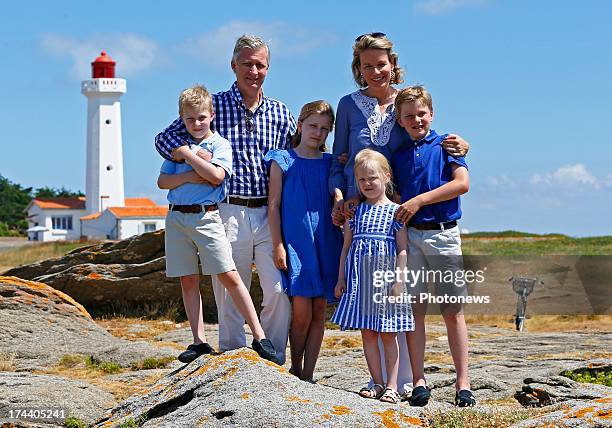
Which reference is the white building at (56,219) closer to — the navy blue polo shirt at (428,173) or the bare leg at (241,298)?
the bare leg at (241,298)

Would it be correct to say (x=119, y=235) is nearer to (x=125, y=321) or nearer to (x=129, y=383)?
(x=125, y=321)

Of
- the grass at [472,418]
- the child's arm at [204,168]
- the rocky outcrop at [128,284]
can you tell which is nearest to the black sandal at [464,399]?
the grass at [472,418]

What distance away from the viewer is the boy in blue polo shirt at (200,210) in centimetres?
736

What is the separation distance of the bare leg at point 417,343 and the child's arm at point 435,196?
0.71 m

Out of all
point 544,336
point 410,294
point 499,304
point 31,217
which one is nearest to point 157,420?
point 410,294

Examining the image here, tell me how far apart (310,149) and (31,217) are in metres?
71.8

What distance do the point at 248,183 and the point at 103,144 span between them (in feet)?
207

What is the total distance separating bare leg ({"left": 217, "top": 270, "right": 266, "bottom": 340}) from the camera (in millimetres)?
7375

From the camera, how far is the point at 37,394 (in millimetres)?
8531

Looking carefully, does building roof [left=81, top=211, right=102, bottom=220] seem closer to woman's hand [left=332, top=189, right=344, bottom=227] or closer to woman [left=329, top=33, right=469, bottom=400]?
woman [left=329, top=33, right=469, bottom=400]

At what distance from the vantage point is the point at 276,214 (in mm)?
7676

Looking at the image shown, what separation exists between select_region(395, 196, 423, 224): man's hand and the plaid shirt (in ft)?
4.01

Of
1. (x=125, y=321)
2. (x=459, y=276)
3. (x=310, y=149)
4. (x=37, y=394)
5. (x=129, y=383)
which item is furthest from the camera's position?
(x=125, y=321)

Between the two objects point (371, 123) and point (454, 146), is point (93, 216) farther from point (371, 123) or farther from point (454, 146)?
point (454, 146)
